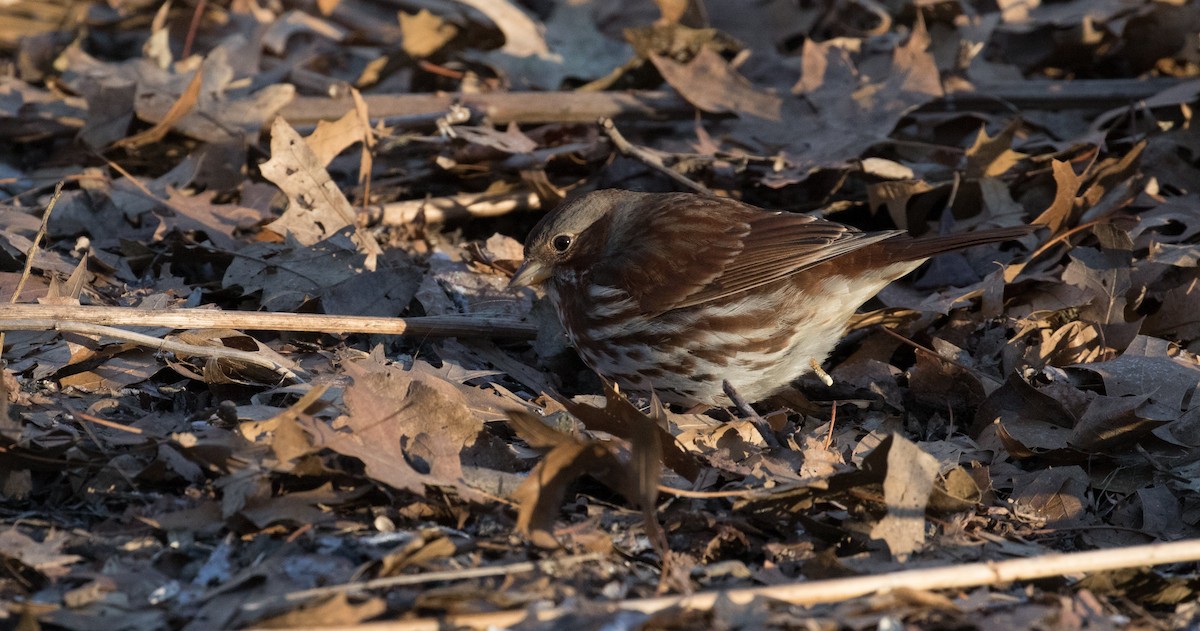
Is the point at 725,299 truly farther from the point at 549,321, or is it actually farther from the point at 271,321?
the point at 271,321

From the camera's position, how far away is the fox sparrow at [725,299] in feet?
14.6

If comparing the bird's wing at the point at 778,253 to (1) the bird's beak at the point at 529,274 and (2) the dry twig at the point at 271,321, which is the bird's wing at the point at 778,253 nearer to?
(1) the bird's beak at the point at 529,274

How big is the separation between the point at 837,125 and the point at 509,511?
131 inches

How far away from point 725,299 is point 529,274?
2.67ft

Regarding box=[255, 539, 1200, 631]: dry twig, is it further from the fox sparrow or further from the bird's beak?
the bird's beak

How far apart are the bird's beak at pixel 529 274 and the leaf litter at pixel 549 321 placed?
0.27 meters

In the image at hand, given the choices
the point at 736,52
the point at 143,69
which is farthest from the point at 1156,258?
the point at 143,69

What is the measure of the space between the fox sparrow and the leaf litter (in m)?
0.26

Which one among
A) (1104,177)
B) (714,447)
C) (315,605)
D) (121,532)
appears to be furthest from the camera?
(1104,177)

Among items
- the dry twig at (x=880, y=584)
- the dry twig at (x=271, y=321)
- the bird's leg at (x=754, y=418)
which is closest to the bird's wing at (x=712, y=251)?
the bird's leg at (x=754, y=418)

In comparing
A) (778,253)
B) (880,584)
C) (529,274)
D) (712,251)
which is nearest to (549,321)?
(529,274)

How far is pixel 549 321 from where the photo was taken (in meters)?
4.91

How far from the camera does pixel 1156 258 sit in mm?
4758

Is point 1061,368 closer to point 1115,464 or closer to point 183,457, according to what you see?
point 1115,464
